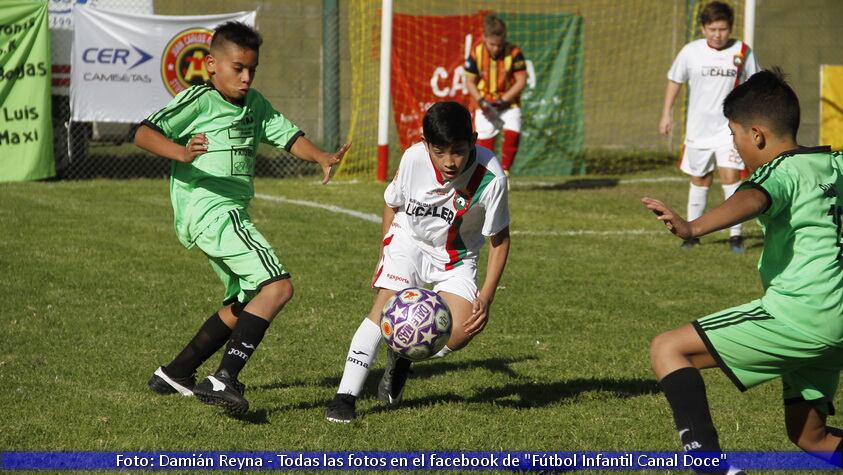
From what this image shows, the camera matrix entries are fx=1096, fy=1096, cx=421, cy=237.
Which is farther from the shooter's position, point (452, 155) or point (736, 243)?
point (736, 243)

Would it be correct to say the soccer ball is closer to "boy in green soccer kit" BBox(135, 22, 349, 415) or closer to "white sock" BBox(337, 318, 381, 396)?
"white sock" BBox(337, 318, 381, 396)

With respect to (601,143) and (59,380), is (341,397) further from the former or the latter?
(601,143)

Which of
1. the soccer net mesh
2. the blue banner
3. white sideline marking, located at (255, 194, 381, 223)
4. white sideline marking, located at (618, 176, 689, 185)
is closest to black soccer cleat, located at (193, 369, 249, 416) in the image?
the blue banner

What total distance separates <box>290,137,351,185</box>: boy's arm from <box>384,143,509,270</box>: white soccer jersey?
30 cm

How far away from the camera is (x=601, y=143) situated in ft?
58.1

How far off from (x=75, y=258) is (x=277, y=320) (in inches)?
98.6

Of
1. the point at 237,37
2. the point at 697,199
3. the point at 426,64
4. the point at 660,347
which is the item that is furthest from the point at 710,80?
the point at 660,347

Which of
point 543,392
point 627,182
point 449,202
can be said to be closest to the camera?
point 449,202

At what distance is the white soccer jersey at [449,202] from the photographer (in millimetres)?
5234

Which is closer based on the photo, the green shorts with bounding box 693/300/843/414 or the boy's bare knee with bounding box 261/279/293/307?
the green shorts with bounding box 693/300/843/414

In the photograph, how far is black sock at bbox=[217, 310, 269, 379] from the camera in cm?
500

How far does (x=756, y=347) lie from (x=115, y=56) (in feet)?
34.7

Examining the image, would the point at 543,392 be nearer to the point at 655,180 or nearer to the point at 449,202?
the point at 449,202

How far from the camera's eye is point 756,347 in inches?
154
